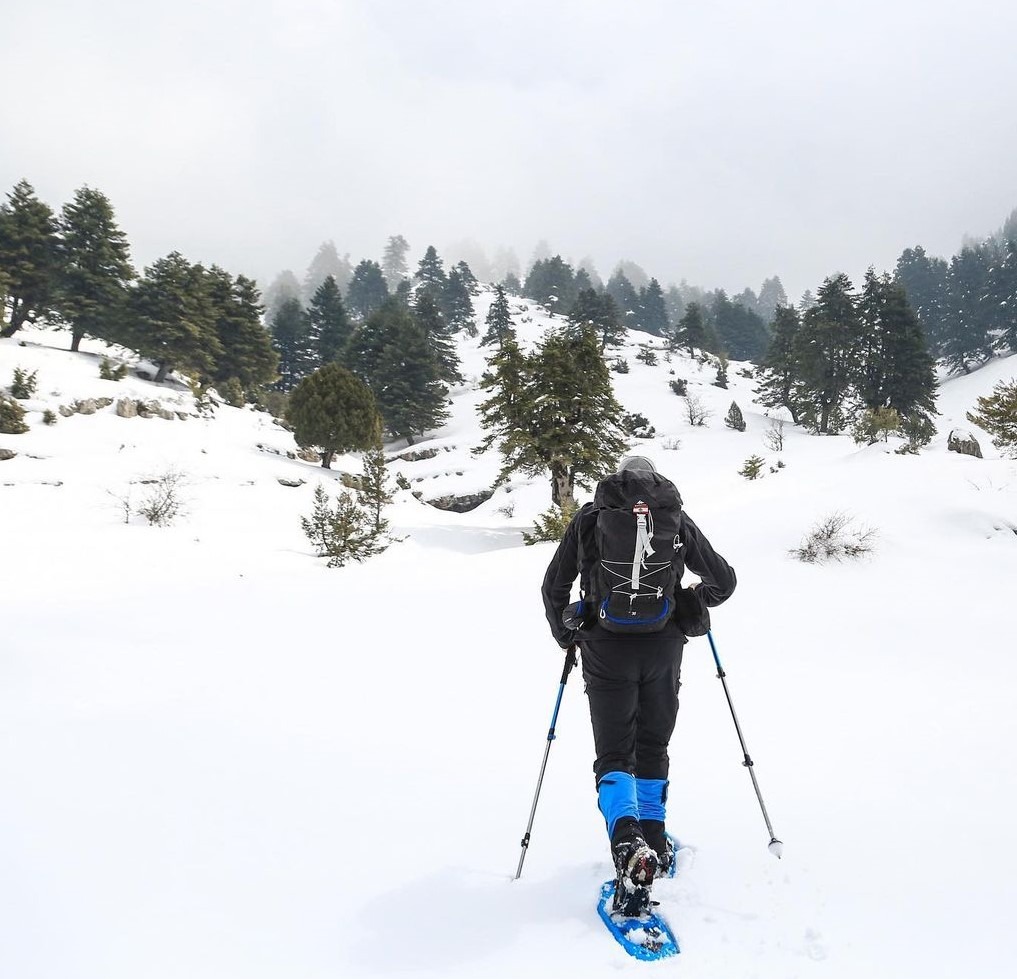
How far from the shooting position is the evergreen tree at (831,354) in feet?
121

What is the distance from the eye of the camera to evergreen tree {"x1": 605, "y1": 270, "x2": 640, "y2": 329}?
281ft

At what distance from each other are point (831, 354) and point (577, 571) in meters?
41.3

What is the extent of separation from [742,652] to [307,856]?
5366mm

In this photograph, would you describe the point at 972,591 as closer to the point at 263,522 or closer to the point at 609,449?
A: the point at 609,449

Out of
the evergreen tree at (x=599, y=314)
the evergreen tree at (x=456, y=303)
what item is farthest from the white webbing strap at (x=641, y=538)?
the evergreen tree at (x=456, y=303)

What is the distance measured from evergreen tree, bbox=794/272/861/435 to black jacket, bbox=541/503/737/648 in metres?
39.4

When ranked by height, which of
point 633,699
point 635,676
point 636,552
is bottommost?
point 633,699

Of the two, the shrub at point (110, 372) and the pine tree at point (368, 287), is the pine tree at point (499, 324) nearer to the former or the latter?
the pine tree at point (368, 287)

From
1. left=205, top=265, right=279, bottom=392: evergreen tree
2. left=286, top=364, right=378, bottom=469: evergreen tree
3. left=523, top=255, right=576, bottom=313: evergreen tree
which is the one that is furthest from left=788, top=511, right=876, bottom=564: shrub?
left=523, top=255, right=576, bottom=313: evergreen tree

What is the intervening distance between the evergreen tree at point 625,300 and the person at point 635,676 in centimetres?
7430

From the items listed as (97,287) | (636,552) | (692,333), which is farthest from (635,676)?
(692,333)

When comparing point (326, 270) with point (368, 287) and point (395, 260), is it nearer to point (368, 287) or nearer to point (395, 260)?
point (395, 260)

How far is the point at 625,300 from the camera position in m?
95.1

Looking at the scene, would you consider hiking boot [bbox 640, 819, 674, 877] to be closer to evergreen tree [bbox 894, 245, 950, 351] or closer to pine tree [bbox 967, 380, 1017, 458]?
pine tree [bbox 967, 380, 1017, 458]
